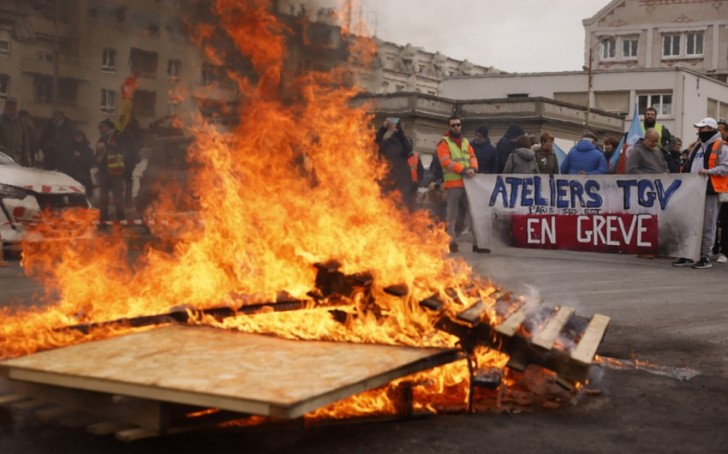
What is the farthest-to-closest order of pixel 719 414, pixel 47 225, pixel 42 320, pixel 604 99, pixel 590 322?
pixel 604 99 < pixel 47 225 < pixel 590 322 < pixel 42 320 < pixel 719 414

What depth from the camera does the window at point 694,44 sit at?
Result: 255 ft

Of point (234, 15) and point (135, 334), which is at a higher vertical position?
point (234, 15)

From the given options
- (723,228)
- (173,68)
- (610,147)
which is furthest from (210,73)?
(610,147)

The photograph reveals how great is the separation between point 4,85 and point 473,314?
4155 mm

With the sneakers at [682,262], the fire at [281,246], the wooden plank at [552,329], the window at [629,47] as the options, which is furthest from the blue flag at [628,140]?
the window at [629,47]

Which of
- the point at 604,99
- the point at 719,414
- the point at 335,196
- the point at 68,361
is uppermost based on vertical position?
the point at 604,99

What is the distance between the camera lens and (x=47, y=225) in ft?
38.6

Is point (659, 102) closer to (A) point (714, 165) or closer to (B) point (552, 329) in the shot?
(A) point (714, 165)

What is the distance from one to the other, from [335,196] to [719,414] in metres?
3.19

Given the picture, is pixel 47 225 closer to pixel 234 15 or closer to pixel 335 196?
pixel 234 15

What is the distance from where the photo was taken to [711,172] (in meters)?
12.2

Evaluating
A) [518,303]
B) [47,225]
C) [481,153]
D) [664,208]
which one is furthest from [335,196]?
[481,153]

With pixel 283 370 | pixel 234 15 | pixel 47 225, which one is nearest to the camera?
pixel 283 370

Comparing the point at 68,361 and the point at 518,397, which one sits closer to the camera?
the point at 68,361
